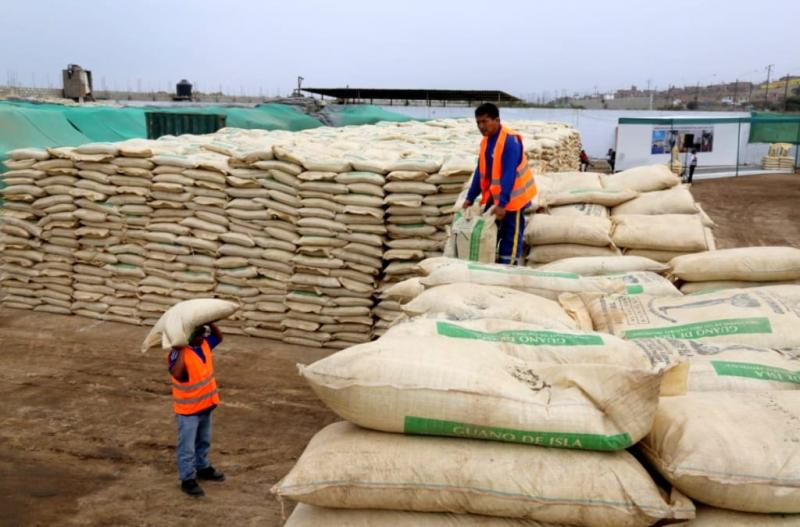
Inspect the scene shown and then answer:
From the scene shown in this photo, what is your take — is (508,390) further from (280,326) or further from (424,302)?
(280,326)

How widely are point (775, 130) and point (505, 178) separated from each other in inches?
866

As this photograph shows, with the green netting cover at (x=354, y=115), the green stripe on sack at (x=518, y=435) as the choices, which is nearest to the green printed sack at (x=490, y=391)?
the green stripe on sack at (x=518, y=435)

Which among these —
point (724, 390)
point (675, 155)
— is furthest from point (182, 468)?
point (675, 155)

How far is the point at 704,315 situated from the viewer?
3078 millimetres

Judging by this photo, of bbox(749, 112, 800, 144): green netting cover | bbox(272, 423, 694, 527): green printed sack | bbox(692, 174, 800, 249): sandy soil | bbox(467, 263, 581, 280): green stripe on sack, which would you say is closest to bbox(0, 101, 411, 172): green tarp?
bbox(467, 263, 581, 280): green stripe on sack

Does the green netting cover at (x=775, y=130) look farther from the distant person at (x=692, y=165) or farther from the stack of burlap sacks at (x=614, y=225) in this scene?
the stack of burlap sacks at (x=614, y=225)

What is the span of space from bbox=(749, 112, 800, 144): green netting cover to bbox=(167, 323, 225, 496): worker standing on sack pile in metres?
23.1

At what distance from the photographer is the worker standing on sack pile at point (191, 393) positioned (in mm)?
3852

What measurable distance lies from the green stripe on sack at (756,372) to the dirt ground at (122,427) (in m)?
2.42

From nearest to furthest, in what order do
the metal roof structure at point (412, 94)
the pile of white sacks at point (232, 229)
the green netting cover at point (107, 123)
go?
the pile of white sacks at point (232, 229) < the green netting cover at point (107, 123) < the metal roof structure at point (412, 94)

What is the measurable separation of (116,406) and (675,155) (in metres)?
18.9

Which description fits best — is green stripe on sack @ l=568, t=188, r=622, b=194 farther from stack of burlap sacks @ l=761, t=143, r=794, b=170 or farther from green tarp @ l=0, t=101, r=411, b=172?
stack of burlap sacks @ l=761, t=143, r=794, b=170

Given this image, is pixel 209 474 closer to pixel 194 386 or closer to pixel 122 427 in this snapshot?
pixel 194 386

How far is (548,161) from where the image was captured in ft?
31.9
